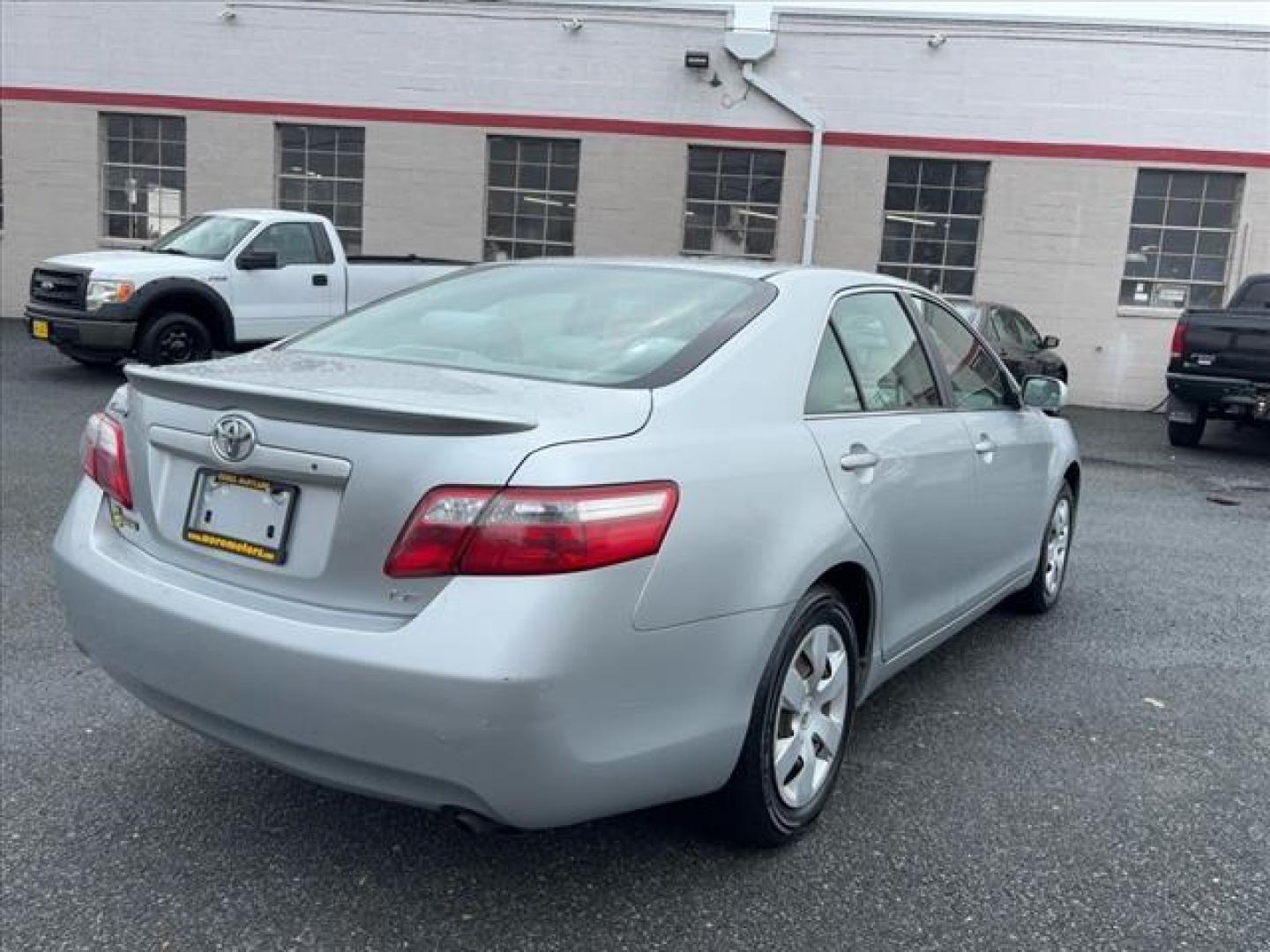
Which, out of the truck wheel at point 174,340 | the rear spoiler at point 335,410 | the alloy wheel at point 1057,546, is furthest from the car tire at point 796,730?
the truck wheel at point 174,340

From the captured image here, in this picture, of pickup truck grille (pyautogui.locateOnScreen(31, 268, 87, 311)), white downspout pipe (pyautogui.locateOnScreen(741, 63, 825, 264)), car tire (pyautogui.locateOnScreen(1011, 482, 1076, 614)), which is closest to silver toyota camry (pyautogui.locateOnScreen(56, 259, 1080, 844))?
car tire (pyautogui.locateOnScreen(1011, 482, 1076, 614))

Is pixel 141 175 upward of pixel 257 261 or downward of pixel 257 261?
upward

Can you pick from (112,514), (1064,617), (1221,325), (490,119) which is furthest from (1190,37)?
(112,514)

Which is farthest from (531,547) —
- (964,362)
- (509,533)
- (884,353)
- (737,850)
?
(964,362)

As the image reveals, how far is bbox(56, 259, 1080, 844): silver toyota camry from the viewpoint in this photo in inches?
94.6

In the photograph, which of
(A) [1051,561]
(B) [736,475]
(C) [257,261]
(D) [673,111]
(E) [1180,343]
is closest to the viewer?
(B) [736,475]

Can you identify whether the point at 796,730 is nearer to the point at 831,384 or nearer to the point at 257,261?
the point at 831,384

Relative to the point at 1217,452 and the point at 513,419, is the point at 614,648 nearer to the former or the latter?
the point at 513,419

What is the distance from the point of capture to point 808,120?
16328 mm

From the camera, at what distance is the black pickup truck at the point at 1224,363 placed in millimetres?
10836

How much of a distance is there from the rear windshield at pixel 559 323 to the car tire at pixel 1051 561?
248 centimetres

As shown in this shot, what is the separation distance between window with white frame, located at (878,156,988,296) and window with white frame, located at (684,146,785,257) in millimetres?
1663

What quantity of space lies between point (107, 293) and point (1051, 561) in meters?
9.33

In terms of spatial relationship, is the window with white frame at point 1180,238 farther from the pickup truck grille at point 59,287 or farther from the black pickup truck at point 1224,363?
the pickup truck grille at point 59,287
